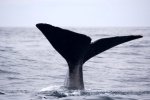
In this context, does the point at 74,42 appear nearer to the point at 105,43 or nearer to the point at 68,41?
the point at 68,41

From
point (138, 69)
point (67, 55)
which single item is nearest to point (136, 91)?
point (67, 55)

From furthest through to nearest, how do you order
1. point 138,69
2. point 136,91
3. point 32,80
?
1. point 138,69
2. point 32,80
3. point 136,91

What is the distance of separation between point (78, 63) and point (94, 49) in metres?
0.40

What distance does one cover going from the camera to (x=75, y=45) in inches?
249

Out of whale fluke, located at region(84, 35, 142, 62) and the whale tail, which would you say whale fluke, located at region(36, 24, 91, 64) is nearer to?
the whale tail

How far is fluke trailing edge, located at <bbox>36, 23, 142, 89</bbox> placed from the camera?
602 cm

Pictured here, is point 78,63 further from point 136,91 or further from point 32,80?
point 32,80

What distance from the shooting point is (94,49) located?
6.66m

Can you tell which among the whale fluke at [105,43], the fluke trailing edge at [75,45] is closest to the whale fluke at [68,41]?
the fluke trailing edge at [75,45]

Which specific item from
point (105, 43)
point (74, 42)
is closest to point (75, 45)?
point (74, 42)

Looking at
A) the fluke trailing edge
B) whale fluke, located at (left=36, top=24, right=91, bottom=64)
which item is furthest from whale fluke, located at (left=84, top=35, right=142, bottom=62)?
whale fluke, located at (left=36, top=24, right=91, bottom=64)

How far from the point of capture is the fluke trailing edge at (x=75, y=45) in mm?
6023

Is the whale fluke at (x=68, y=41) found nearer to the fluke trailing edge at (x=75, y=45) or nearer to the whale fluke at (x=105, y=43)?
the fluke trailing edge at (x=75, y=45)

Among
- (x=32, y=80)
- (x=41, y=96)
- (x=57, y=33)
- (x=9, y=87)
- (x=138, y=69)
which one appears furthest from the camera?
(x=138, y=69)
